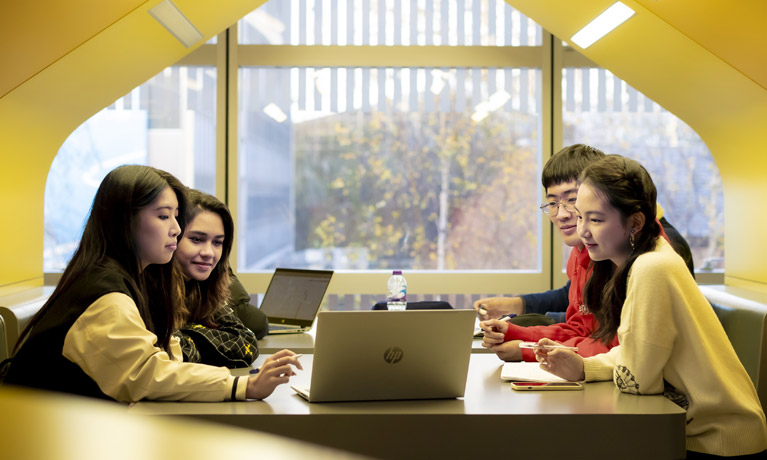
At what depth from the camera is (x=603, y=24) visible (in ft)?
13.8

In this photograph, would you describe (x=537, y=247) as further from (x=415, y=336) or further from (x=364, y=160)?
(x=415, y=336)

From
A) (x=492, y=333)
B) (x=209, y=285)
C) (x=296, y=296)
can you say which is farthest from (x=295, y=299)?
(x=492, y=333)

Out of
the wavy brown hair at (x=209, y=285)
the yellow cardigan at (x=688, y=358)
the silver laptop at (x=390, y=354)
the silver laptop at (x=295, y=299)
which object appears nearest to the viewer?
the silver laptop at (x=390, y=354)

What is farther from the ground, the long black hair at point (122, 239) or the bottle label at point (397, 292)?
the long black hair at point (122, 239)

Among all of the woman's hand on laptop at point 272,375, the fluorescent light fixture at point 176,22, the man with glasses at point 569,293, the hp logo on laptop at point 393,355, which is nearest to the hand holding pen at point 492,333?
the man with glasses at point 569,293

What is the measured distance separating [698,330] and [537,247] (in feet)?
12.4

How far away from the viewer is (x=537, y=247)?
561 centimetres

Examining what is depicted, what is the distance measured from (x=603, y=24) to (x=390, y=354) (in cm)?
304

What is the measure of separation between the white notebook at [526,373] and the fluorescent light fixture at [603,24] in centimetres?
225

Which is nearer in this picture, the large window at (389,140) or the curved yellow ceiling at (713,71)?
Answer: the curved yellow ceiling at (713,71)

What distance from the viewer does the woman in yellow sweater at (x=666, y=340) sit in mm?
1843

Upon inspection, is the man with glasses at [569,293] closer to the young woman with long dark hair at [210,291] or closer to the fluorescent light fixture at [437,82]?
the young woman with long dark hair at [210,291]

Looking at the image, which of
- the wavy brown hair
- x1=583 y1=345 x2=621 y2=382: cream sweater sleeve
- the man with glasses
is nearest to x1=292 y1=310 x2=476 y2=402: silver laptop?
x1=583 y1=345 x2=621 y2=382: cream sweater sleeve

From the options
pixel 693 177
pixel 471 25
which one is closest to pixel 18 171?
pixel 471 25
